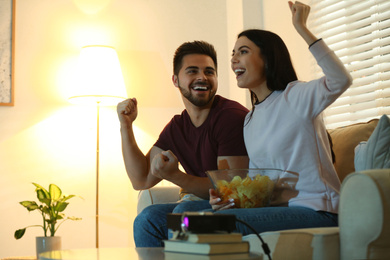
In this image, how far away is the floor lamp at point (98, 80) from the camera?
3.23 m

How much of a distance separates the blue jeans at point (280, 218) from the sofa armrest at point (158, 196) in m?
1.17

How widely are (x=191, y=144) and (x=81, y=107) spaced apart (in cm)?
159

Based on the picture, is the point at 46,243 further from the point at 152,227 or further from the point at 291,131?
the point at 291,131

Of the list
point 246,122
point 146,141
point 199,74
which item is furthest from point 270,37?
point 146,141

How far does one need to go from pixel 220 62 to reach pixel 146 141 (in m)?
0.86

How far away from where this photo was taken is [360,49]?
2863 millimetres

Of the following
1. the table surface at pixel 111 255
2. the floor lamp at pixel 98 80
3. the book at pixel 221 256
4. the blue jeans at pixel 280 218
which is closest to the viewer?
the book at pixel 221 256

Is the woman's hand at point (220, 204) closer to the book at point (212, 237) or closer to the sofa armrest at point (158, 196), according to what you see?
the book at point (212, 237)

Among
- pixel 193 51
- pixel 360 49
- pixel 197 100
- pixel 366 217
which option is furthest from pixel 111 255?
pixel 360 49

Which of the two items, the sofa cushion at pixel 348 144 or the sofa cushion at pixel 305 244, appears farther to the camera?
the sofa cushion at pixel 348 144

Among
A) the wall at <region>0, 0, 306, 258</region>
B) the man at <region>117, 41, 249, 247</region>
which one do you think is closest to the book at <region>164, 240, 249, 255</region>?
the man at <region>117, 41, 249, 247</region>

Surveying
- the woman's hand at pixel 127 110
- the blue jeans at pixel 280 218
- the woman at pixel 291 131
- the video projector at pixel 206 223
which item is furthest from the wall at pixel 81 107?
the video projector at pixel 206 223

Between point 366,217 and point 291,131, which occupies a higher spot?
point 291,131

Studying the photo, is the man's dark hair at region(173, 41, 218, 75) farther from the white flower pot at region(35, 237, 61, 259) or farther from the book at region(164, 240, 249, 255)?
the book at region(164, 240, 249, 255)
